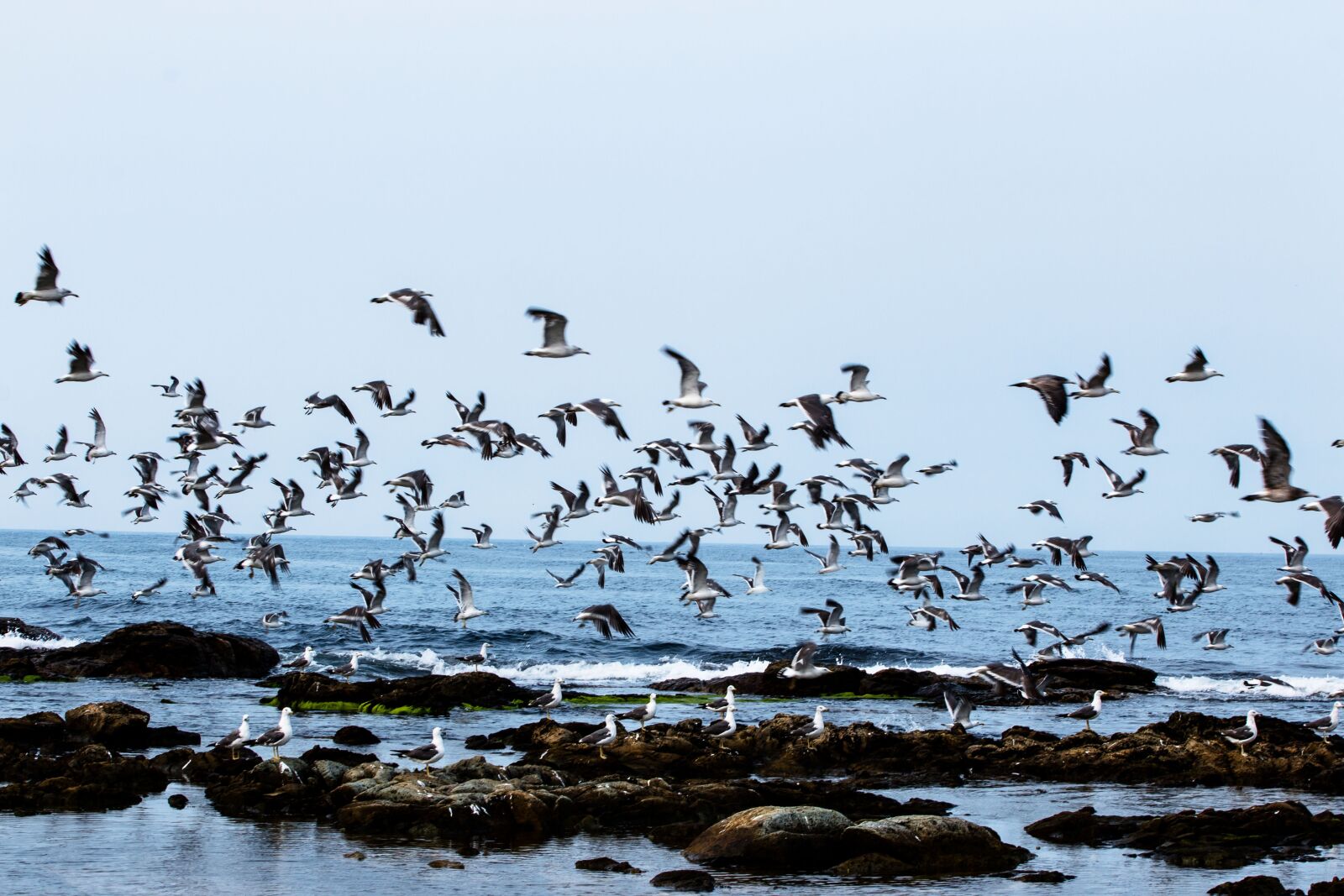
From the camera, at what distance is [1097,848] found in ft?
58.2

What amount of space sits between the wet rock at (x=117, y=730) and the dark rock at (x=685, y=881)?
1143 cm

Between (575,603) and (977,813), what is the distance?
5677 centimetres

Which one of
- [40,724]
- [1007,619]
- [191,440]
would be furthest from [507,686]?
[1007,619]

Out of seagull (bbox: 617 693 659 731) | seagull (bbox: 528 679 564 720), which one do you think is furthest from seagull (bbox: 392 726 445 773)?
seagull (bbox: 528 679 564 720)

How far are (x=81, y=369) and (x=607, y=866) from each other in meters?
18.5

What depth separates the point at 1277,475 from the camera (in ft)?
80.1

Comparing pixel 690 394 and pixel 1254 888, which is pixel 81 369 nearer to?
pixel 690 394

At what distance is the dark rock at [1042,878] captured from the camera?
16.1m

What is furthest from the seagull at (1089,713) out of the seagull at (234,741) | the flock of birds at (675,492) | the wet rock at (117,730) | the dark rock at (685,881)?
the wet rock at (117,730)

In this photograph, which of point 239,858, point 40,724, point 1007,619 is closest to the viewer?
point 239,858

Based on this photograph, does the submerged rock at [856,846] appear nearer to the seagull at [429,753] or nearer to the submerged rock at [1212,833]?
the submerged rock at [1212,833]

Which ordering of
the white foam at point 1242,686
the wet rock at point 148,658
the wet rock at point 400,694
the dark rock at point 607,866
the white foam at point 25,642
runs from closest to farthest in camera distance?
the dark rock at point 607,866
the wet rock at point 400,694
the wet rock at point 148,658
the white foam at point 1242,686
the white foam at point 25,642

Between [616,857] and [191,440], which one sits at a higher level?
[191,440]

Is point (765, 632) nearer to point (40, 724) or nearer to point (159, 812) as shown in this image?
point (40, 724)
